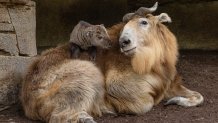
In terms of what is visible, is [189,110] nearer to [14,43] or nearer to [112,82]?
[112,82]

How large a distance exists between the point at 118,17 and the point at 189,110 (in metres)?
2.56

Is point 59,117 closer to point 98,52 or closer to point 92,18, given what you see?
point 98,52

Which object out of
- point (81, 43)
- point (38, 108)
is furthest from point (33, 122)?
point (81, 43)

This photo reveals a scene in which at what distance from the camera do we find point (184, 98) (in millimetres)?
6645

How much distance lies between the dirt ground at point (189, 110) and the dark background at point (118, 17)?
0.80 m

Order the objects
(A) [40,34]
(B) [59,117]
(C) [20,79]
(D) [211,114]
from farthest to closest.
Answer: (A) [40,34], (C) [20,79], (D) [211,114], (B) [59,117]

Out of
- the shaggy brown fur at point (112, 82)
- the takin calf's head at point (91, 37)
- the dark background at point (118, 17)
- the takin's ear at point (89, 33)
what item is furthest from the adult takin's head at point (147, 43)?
the dark background at point (118, 17)

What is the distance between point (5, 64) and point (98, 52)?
1.05m

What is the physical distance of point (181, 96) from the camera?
265 inches

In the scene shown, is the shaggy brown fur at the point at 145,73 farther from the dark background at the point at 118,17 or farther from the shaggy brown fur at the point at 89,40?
the dark background at the point at 118,17

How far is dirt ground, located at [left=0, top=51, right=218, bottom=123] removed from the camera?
20.2 ft

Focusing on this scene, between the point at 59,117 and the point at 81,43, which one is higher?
the point at 81,43

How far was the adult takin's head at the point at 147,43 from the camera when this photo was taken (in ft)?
20.4

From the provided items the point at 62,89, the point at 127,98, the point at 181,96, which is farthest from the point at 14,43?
the point at 181,96
